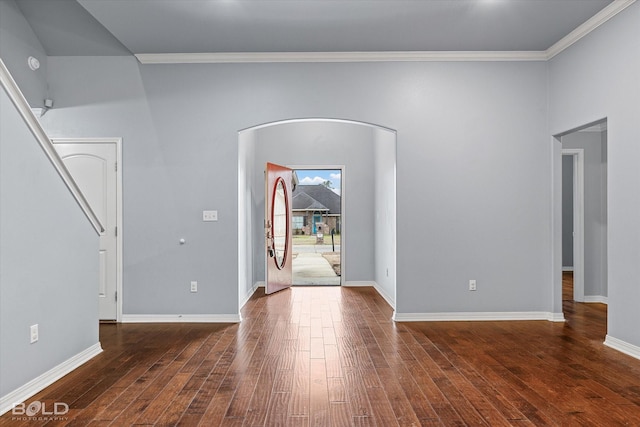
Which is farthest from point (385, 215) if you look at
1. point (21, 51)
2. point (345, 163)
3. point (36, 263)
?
point (21, 51)

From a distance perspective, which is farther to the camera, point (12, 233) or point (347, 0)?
point (347, 0)

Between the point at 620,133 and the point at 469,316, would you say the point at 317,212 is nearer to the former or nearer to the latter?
the point at 469,316

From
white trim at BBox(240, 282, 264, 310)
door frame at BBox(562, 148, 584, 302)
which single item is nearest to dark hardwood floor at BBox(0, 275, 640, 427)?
white trim at BBox(240, 282, 264, 310)

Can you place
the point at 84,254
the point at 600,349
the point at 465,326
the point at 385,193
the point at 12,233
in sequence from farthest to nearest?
the point at 385,193 < the point at 465,326 < the point at 600,349 < the point at 84,254 < the point at 12,233

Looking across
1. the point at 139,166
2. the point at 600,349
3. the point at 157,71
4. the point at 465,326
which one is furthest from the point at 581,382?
the point at 157,71

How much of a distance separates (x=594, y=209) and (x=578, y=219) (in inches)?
12.0

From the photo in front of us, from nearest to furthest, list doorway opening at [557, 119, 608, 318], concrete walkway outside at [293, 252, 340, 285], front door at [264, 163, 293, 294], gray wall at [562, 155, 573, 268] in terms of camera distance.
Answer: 1. doorway opening at [557, 119, 608, 318]
2. front door at [264, 163, 293, 294]
3. concrete walkway outside at [293, 252, 340, 285]
4. gray wall at [562, 155, 573, 268]

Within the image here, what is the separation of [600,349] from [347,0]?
140 inches

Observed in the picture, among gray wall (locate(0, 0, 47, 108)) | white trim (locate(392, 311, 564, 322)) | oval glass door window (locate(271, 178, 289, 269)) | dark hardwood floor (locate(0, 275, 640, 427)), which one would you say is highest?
gray wall (locate(0, 0, 47, 108))

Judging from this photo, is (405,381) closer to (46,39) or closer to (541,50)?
(541,50)

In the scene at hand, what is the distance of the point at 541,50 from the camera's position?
4.57 m

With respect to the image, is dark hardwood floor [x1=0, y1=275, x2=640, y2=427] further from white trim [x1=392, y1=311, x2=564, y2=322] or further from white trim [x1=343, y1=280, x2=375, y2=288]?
white trim [x1=343, y1=280, x2=375, y2=288]

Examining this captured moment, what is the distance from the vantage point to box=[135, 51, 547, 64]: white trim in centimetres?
460

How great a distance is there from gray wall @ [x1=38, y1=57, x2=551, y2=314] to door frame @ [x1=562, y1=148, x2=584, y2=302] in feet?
4.36
